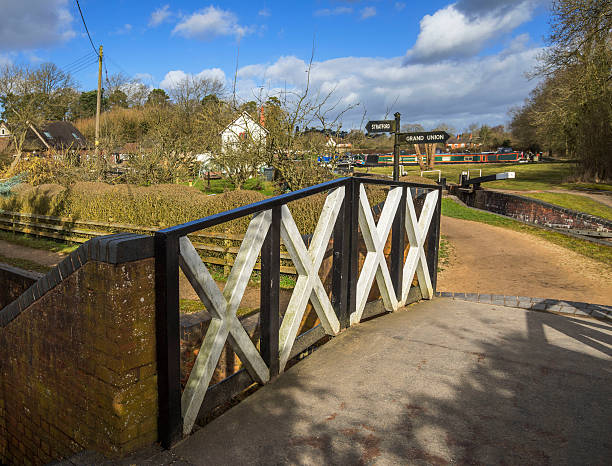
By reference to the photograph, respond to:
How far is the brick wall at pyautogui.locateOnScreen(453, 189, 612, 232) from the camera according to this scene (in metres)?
14.8

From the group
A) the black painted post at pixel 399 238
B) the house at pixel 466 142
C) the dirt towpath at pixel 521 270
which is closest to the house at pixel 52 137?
the dirt towpath at pixel 521 270

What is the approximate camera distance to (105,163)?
17688mm

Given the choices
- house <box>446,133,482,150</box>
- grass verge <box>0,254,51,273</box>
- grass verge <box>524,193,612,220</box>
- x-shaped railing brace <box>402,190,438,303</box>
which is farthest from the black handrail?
house <box>446,133,482,150</box>

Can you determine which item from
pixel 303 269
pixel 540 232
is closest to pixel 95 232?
A: pixel 303 269

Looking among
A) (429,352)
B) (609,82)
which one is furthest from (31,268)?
(609,82)

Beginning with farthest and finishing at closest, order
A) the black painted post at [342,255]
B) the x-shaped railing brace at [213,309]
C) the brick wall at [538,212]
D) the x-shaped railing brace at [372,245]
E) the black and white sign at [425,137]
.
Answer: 1. the brick wall at [538,212]
2. the black and white sign at [425,137]
3. the x-shaped railing brace at [372,245]
4. the black painted post at [342,255]
5. the x-shaped railing brace at [213,309]

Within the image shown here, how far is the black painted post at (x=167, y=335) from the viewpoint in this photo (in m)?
1.93

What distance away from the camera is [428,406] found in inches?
93.1

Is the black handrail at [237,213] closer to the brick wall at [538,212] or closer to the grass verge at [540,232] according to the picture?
the grass verge at [540,232]

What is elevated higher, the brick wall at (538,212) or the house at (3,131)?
the house at (3,131)

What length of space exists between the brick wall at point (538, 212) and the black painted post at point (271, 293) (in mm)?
15022

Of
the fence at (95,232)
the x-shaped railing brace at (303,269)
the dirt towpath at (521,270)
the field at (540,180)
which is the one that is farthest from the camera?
the field at (540,180)

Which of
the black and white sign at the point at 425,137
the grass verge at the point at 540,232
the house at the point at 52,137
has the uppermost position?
the house at the point at 52,137

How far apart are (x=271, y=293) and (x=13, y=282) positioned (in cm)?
529
